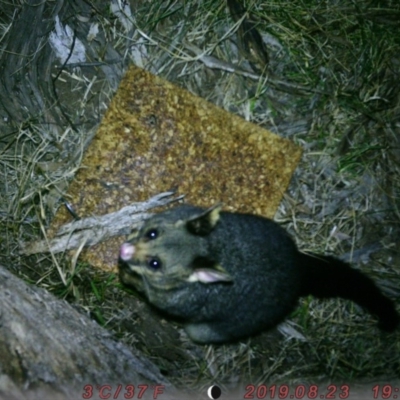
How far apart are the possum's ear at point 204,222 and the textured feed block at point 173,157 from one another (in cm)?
87

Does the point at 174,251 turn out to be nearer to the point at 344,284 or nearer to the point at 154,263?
the point at 154,263

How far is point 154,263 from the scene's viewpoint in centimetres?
366

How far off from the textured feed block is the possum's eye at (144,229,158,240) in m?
0.77

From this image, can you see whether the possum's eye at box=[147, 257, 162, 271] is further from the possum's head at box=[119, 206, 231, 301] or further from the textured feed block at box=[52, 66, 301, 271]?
the textured feed block at box=[52, 66, 301, 271]

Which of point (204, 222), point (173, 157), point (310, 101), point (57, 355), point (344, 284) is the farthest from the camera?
point (310, 101)

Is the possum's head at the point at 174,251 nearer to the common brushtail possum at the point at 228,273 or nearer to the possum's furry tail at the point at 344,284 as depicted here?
the common brushtail possum at the point at 228,273

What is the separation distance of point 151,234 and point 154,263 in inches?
7.4

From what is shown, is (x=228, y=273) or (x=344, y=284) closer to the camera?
(x=228, y=273)

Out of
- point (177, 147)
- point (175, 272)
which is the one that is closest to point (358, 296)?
point (175, 272)

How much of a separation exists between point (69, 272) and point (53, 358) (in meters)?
1.02

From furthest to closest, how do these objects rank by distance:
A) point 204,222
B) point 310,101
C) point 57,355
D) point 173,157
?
point 310,101, point 173,157, point 204,222, point 57,355

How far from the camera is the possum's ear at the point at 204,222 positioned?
3.59 m

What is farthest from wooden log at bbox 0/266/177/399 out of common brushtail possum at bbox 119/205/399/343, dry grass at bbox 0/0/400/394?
dry grass at bbox 0/0/400/394

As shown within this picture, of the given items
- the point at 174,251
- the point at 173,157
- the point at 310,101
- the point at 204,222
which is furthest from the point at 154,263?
the point at 310,101
